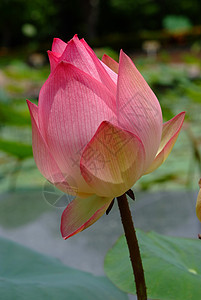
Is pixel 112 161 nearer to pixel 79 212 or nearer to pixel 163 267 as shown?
pixel 79 212

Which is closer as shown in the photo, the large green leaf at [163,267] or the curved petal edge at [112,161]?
the curved petal edge at [112,161]

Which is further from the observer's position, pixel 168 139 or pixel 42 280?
pixel 42 280

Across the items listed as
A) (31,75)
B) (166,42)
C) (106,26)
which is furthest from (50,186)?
(106,26)

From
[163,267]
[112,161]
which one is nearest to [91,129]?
[112,161]

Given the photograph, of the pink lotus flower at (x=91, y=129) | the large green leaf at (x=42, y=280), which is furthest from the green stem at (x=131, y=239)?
the large green leaf at (x=42, y=280)

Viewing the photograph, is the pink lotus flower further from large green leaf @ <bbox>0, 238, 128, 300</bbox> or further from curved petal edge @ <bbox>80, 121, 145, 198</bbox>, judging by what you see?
large green leaf @ <bbox>0, 238, 128, 300</bbox>

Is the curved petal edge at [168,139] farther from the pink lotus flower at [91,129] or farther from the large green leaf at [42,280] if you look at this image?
the large green leaf at [42,280]
